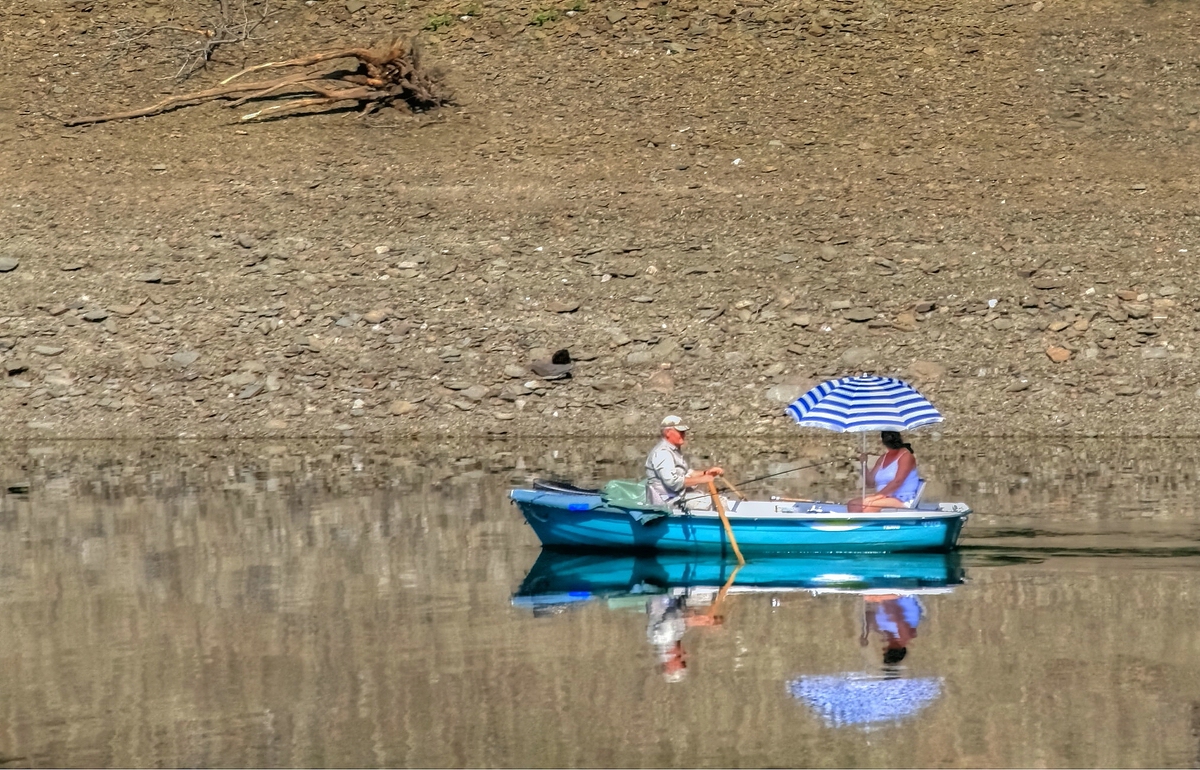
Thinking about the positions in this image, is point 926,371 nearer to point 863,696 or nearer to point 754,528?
point 754,528

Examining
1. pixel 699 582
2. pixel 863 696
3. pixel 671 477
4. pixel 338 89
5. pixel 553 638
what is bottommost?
pixel 863 696

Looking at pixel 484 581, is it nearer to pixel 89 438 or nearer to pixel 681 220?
pixel 89 438

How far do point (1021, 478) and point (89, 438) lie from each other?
13849 mm

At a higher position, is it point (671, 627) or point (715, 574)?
point (715, 574)

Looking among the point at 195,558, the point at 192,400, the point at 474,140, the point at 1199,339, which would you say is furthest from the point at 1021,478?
the point at 474,140

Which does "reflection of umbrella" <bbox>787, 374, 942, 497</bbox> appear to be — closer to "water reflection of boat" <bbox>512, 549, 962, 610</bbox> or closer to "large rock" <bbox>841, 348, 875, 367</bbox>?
"water reflection of boat" <bbox>512, 549, 962, 610</bbox>

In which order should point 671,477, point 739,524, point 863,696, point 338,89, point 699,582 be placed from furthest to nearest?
point 338,89, point 671,477, point 739,524, point 699,582, point 863,696

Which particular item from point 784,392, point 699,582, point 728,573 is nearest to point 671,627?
point 699,582

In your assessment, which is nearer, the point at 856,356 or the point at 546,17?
the point at 856,356

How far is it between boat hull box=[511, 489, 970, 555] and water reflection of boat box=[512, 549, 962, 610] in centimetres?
14

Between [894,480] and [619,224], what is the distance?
1486 centimetres

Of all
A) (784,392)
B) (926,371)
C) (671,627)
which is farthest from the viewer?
(926,371)

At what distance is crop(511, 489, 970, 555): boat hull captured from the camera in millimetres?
19078

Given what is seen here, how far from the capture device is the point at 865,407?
1941cm
